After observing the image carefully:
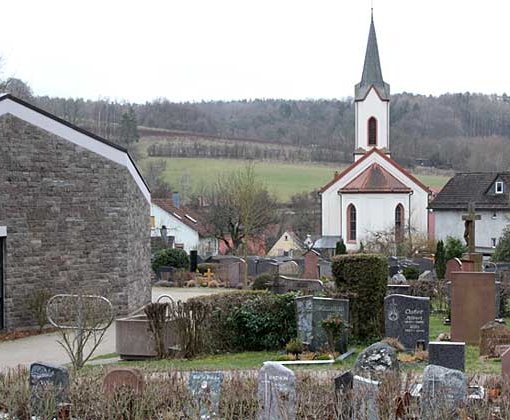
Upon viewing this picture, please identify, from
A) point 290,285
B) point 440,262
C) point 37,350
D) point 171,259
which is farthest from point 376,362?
point 171,259

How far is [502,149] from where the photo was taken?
334 ft

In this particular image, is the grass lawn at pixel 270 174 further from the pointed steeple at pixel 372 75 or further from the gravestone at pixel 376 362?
the gravestone at pixel 376 362

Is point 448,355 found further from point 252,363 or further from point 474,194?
point 474,194

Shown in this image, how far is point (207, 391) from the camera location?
10781 mm

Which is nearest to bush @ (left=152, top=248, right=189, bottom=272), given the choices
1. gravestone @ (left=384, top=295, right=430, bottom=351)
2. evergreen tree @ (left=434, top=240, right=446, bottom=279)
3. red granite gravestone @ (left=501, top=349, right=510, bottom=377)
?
evergreen tree @ (left=434, top=240, right=446, bottom=279)

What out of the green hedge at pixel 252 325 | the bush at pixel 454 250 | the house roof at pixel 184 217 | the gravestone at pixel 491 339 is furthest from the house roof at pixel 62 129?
the house roof at pixel 184 217

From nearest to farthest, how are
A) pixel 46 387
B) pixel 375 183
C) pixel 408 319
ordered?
pixel 46 387
pixel 408 319
pixel 375 183

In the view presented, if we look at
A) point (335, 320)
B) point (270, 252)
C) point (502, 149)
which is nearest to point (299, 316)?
point (335, 320)

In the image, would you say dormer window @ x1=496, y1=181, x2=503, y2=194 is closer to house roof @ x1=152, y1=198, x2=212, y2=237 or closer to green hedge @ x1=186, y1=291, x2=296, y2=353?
house roof @ x1=152, y1=198, x2=212, y2=237

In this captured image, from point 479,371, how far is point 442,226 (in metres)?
44.9

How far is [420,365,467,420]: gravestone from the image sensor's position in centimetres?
1006

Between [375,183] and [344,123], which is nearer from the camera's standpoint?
[375,183]

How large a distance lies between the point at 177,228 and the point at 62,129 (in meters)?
37.9

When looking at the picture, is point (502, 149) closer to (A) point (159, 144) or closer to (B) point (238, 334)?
(A) point (159, 144)
